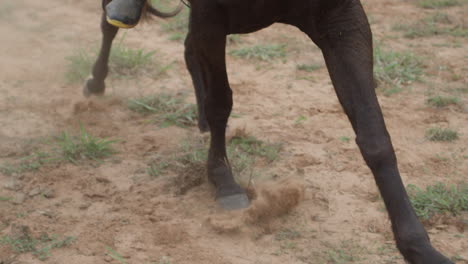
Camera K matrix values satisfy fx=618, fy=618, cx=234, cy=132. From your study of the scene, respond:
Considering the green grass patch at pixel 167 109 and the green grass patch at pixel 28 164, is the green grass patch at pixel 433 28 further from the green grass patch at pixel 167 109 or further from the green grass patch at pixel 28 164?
the green grass patch at pixel 28 164

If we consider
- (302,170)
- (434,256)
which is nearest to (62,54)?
(302,170)

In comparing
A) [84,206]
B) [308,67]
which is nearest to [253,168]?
[84,206]

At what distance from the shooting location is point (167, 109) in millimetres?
4562

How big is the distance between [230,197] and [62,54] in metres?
2.91

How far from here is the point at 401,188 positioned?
7.84 ft

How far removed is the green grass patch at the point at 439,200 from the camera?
303 centimetres

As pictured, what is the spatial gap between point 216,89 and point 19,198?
120 cm

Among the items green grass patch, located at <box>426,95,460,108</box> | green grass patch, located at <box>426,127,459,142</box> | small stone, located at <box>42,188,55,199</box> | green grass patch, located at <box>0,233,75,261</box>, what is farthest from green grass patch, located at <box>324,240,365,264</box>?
green grass patch, located at <box>426,95,460,108</box>

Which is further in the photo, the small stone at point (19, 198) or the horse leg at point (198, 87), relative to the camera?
the horse leg at point (198, 87)

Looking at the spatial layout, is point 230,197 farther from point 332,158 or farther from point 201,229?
point 332,158

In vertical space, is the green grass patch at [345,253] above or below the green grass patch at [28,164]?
above

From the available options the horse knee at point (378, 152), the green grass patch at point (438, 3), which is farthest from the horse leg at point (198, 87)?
the green grass patch at point (438, 3)

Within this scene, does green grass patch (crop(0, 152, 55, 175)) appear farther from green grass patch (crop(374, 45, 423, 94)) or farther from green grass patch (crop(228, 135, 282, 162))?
green grass patch (crop(374, 45, 423, 94))

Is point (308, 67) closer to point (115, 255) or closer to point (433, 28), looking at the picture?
point (433, 28)
